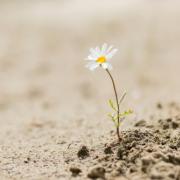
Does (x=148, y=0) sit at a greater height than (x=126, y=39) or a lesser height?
greater

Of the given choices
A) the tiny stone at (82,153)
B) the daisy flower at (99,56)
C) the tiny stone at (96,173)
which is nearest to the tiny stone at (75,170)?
the tiny stone at (96,173)

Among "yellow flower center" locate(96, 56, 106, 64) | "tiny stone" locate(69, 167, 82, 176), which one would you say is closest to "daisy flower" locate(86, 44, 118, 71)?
"yellow flower center" locate(96, 56, 106, 64)

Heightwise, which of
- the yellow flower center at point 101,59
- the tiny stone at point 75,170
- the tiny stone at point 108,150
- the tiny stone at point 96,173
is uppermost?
the yellow flower center at point 101,59

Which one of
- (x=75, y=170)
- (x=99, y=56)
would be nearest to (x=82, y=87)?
(x=99, y=56)

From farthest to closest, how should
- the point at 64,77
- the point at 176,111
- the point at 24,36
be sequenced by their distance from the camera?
the point at 24,36 < the point at 64,77 < the point at 176,111

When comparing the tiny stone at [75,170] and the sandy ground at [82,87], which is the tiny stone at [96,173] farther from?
the tiny stone at [75,170]

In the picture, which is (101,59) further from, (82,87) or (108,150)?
(82,87)

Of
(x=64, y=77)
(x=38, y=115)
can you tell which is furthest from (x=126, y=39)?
(x=38, y=115)

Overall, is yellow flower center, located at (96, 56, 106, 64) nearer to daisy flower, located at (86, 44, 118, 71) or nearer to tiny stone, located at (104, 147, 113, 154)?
daisy flower, located at (86, 44, 118, 71)

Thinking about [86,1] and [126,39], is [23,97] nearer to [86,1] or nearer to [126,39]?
[126,39]
